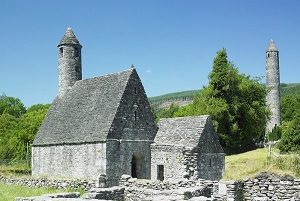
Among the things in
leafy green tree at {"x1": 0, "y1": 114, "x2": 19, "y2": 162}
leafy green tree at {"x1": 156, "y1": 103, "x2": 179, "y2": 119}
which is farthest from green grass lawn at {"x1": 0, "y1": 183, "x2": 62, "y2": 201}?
leafy green tree at {"x1": 156, "y1": 103, "x2": 179, "y2": 119}

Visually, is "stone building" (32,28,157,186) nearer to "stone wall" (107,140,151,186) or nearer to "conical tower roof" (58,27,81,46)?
"stone wall" (107,140,151,186)

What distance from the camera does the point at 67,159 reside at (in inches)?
1332

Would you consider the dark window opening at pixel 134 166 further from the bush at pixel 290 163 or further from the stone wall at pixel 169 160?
the bush at pixel 290 163

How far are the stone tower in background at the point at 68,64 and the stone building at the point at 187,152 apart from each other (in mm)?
10469

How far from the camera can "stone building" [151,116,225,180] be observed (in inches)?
1153

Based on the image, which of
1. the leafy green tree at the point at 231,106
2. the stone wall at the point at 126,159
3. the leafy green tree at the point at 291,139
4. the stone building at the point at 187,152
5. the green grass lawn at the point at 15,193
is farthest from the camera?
the leafy green tree at the point at 231,106

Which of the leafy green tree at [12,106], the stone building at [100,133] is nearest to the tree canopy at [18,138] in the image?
the stone building at [100,133]

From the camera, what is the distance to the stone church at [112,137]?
101 feet

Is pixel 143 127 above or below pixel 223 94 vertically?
below

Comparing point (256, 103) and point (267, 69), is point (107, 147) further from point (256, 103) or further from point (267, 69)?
point (267, 69)

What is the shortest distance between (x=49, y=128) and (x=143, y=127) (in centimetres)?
835

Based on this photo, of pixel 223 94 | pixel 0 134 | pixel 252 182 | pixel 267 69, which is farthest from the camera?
pixel 267 69

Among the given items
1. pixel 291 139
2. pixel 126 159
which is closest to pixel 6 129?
pixel 126 159

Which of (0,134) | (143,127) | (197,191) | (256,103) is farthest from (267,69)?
(197,191)
